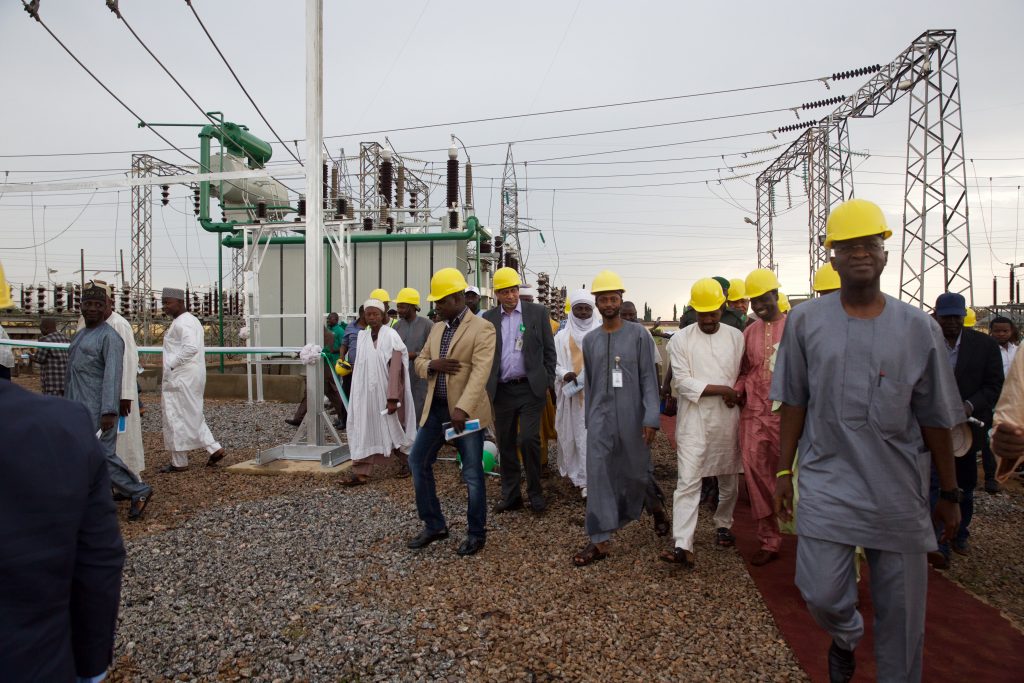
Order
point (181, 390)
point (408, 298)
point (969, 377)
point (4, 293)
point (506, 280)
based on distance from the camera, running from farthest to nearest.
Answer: point (408, 298)
point (181, 390)
point (506, 280)
point (969, 377)
point (4, 293)

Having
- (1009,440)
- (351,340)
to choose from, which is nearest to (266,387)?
(351,340)

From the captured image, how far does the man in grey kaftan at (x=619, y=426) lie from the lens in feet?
15.0

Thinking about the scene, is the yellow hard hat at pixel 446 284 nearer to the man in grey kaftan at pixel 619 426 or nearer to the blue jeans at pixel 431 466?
the blue jeans at pixel 431 466

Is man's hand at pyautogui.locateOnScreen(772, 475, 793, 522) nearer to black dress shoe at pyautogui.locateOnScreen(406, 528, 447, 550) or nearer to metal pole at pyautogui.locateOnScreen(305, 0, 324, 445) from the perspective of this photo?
black dress shoe at pyautogui.locateOnScreen(406, 528, 447, 550)

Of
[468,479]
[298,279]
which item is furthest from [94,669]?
[298,279]

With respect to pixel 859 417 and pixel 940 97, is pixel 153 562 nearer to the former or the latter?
pixel 859 417

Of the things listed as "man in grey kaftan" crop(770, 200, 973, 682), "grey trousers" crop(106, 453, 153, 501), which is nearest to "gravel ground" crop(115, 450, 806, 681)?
"grey trousers" crop(106, 453, 153, 501)

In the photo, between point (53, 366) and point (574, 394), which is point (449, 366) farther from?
point (53, 366)

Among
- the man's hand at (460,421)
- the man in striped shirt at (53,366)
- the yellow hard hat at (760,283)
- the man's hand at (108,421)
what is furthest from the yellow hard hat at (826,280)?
the man in striped shirt at (53,366)

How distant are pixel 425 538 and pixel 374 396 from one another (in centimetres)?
274

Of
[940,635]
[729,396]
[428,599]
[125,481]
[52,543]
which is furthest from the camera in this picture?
[125,481]

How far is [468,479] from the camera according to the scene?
15.6ft

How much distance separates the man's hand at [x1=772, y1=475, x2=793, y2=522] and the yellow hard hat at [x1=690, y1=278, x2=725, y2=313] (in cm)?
200

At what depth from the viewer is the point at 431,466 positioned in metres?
4.86
